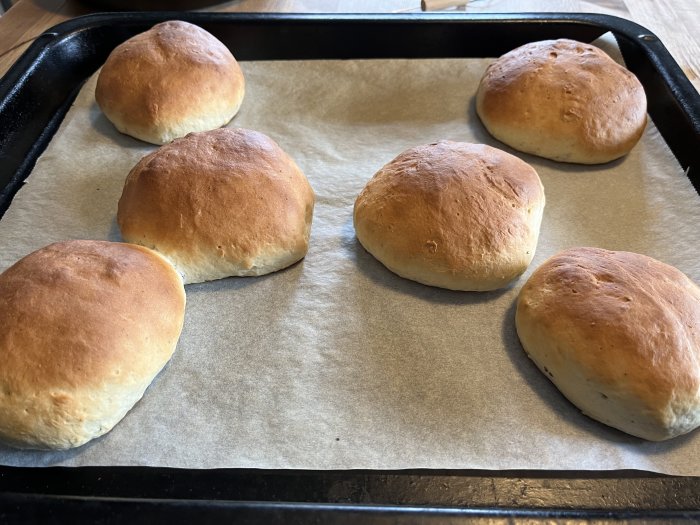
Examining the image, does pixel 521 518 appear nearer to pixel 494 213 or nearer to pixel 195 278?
pixel 494 213

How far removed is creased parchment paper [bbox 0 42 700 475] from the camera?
96 centimetres

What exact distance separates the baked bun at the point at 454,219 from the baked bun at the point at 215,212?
187mm

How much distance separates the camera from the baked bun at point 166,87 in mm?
1490

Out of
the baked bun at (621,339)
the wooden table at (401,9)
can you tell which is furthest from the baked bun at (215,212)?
the wooden table at (401,9)

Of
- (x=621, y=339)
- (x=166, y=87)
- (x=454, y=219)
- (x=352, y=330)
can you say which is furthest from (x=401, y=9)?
(x=621, y=339)

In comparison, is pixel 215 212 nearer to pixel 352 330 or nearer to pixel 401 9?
pixel 352 330

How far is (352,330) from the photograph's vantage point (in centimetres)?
114

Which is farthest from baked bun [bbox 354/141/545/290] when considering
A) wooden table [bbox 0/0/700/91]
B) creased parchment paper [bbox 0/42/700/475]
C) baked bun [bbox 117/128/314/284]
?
wooden table [bbox 0/0/700/91]

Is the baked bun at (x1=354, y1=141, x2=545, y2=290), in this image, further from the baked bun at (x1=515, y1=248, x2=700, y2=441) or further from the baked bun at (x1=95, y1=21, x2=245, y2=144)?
the baked bun at (x1=95, y1=21, x2=245, y2=144)

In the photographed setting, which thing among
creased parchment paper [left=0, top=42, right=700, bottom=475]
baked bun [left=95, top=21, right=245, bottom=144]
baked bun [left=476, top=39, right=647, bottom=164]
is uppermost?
baked bun [left=95, top=21, right=245, bottom=144]

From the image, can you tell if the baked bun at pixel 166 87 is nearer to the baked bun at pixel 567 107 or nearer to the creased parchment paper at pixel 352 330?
the creased parchment paper at pixel 352 330

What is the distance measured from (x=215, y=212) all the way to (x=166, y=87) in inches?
20.2

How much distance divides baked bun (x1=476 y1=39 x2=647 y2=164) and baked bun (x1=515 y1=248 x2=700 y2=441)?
45 centimetres

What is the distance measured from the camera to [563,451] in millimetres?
956
